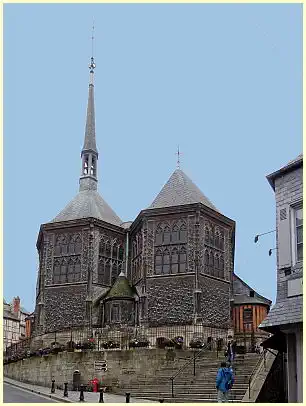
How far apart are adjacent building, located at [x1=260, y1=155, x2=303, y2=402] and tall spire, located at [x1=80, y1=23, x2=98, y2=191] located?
111 ft

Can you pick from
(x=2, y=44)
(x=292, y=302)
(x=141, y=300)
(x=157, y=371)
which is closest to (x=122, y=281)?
(x=141, y=300)

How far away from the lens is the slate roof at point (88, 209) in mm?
44844

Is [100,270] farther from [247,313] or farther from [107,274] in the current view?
[247,313]

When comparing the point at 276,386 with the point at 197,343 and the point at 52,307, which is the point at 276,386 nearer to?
the point at 197,343

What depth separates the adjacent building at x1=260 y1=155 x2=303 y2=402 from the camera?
57.4 ft

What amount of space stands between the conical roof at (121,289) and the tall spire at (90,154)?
12157mm

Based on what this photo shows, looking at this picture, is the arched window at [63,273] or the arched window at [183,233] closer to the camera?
the arched window at [183,233]

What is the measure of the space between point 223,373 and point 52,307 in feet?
88.9

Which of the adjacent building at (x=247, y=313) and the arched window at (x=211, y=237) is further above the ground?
the arched window at (x=211, y=237)

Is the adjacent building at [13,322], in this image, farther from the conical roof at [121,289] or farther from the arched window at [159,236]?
the arched window at [159,236]

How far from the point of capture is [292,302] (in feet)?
58.2

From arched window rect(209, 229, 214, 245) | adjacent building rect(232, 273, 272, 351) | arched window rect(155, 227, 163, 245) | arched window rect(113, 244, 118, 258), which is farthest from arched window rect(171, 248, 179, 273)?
arched window rect(113, 244, 118, 258)

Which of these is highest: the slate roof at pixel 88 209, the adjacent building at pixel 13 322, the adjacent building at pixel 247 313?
the slate roof at pixel 88 209

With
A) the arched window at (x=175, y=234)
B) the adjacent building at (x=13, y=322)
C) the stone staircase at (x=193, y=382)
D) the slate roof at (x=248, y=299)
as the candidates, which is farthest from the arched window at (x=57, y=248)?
the adjacent building at (x=13, y=322)
